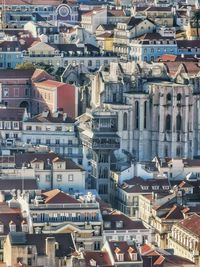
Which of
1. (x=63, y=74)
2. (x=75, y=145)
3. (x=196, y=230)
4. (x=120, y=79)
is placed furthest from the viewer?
(x=63, y=74)

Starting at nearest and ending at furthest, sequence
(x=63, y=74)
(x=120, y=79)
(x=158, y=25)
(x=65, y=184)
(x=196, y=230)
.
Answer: (x=196, y=230), (x=65, y=184), (x=120, y=79), (x=63, y=74), (x=158, y=25)

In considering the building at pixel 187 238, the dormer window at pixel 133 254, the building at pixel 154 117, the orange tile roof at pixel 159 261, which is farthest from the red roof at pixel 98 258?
the building at pixel 154 117

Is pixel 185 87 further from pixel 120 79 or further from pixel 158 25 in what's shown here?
pixel 158 25

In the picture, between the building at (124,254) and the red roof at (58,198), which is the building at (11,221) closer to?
the red roof at (58,198)

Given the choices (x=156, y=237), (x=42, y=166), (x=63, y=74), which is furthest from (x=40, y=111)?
(x=156, y=237)

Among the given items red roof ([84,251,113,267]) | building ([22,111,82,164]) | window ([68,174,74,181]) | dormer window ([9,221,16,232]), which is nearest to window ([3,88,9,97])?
building ([22,111,82,164])

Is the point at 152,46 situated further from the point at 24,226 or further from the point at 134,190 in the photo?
the point at 24,226
